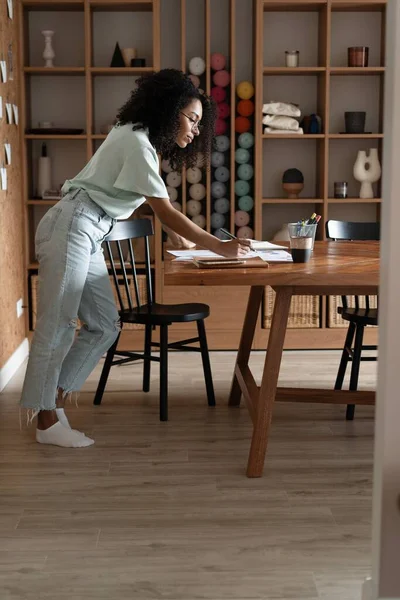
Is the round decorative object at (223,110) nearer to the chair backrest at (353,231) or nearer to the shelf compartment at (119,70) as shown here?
the shelf compartment at (119,70)

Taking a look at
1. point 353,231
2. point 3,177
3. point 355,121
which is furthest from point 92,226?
point 355,121

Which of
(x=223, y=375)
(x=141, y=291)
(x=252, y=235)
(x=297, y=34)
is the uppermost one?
(x=297, y=34)

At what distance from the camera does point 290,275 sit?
291cm

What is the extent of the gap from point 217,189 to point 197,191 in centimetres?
13

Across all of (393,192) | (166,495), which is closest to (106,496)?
(166,495)

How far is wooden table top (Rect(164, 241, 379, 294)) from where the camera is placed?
9.32 ft

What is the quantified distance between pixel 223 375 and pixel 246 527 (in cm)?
212

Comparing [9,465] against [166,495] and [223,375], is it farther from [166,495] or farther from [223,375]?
[223,375]

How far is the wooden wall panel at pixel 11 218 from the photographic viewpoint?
4.64m

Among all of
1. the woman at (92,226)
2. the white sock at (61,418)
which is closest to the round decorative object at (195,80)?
the woman at (92,226)

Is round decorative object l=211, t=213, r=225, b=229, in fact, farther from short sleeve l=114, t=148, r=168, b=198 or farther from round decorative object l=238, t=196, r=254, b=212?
short sleeve l=114, t=148, r=168, b=198

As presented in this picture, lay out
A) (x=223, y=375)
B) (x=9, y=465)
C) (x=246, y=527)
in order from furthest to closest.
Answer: (x=223, y=375) → (x=9, y=465) → (x=246, y=527)

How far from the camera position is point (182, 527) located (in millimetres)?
2656

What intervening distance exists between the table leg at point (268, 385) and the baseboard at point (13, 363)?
5.97 ft
